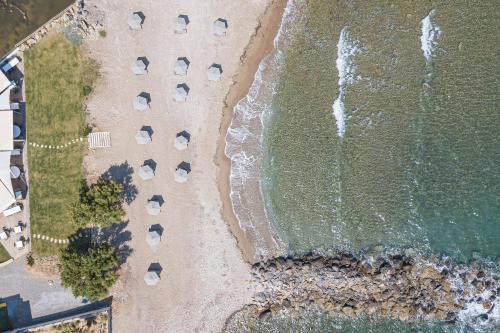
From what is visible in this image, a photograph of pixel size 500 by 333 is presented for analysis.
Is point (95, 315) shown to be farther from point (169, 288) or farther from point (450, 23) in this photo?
point (450, 23)

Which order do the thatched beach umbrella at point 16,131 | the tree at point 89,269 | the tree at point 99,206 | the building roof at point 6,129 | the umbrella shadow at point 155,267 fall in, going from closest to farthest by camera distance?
the tree at point 89,269
the tree at point 99,206
the building roof at point 6,129
the thatched beach umbrella at point 16,131
the umbrella shadow at point 155,267

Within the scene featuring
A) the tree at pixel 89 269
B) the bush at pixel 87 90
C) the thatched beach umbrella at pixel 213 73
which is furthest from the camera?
the bush at pixel 87 90

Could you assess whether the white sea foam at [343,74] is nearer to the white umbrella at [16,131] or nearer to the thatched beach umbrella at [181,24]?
the thatched beach umbrella at [181,24]

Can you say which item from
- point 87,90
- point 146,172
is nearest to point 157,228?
point 146,172

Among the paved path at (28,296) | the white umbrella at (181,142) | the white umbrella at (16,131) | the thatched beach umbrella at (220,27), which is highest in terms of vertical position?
the thatched beach umbrella at (220,27)

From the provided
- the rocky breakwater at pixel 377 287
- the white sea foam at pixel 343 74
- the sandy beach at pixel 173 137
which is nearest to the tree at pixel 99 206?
the sandy beach at pixel 173 137

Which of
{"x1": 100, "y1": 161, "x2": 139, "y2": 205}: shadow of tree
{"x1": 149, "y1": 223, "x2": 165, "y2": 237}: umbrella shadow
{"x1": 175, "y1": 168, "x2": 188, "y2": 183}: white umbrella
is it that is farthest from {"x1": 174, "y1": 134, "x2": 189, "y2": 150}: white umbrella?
{"x1": 149, "y1": 223, "x2": 165, "y2": 237}: umbrella shadow

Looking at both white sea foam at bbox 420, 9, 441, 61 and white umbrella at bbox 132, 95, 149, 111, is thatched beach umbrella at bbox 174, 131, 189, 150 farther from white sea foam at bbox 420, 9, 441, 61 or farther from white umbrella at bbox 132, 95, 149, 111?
white sea foam at bbox 420, 9, 441, 61
